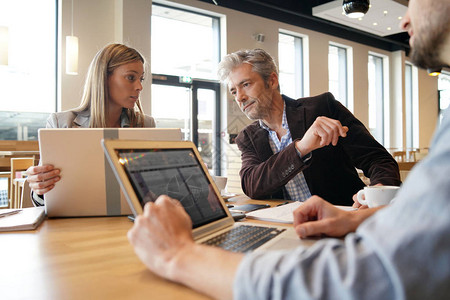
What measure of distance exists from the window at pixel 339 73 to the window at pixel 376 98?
123 centimetres

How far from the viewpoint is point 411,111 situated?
1120cm

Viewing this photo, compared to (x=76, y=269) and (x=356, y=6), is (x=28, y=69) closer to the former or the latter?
(x=356, y=6)

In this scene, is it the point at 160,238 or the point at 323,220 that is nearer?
the point at 160,238

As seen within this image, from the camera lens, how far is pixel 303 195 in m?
1.78

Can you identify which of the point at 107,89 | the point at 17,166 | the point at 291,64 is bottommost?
the point at 17,166

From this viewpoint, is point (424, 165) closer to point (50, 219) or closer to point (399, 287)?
point (399, 287)

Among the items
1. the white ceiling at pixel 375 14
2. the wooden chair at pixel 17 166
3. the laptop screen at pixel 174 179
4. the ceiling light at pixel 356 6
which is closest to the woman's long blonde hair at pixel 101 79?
the laptop screen at pixel 174 179

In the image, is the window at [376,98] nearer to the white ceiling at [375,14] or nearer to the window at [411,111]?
the window at [411,111]

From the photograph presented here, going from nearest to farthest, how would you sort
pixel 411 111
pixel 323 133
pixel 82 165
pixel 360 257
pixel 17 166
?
1. pixel 360 257
2. pixel 82 165
3. pixel 323 133
4. pixel 17 166
5. pixel 411 111

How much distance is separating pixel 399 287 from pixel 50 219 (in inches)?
44.5

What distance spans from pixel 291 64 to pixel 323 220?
297 inches

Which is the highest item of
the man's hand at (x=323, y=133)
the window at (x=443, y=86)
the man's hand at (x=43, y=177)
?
the window at (x=443, y=86)

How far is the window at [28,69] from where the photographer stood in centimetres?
468

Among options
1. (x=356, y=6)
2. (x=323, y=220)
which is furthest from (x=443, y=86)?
(x=323, y=220)
